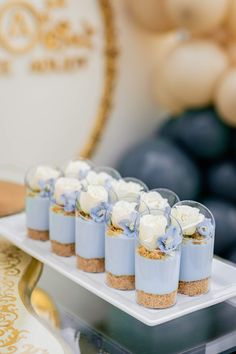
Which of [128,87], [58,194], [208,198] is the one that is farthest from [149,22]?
[58,194]

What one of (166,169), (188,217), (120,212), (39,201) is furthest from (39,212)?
(166,169)

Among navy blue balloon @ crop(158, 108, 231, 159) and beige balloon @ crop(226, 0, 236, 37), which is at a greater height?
beige balloon @ crop(226, 0, 236, 37)

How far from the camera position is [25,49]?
3090 millimetres

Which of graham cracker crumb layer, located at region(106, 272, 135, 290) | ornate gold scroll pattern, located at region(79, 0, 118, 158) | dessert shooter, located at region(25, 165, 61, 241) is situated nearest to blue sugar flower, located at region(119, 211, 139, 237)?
graham cracker crumb layer, located at region(106, 272, 135, 290)

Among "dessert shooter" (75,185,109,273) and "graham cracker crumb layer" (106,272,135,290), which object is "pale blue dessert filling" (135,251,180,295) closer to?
"graham cracker crumb layer" (106,272,135,290)

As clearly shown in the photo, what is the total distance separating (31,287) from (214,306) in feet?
1.45

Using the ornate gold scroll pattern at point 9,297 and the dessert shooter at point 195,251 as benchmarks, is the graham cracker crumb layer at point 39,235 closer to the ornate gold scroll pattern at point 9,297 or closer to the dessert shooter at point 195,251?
the ornate gold scroll pattern at point 9,297

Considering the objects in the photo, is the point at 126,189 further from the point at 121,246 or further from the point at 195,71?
the point at 195,71

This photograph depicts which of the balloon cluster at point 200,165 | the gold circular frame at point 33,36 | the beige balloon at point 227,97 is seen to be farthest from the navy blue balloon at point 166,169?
the gold circular frame at point 33,36

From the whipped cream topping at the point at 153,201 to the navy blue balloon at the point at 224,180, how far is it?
1.65 metres

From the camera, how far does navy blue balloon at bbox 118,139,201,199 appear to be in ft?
10.3

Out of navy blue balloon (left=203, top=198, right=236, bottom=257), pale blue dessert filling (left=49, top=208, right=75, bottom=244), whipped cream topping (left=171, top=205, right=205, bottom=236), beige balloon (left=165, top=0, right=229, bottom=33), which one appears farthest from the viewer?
navy blue balloon (left=203, top=198, right=236, bottom=257)

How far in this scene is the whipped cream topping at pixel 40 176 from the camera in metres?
1.72

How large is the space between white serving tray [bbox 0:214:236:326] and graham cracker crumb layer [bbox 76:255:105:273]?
0.01m
